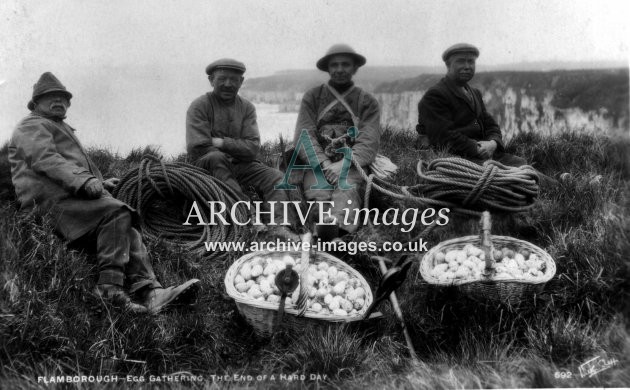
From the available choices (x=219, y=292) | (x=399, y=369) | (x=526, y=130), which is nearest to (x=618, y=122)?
(x=526, y=130)

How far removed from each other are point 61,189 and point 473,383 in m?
2.80

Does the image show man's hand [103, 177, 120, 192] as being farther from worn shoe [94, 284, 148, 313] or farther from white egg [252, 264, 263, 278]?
white egg [252, 264, 263, 278]

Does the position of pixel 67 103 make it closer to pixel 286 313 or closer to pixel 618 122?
pixel 286 313

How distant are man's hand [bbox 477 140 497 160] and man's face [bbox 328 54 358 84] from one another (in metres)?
1.30

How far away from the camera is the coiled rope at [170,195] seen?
14.9 ft

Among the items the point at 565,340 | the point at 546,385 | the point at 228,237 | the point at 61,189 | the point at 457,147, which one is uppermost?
the point at 457,147

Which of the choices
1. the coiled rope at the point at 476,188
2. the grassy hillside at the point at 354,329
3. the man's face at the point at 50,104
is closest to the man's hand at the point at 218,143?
the grassy hillside at the point at 354,329

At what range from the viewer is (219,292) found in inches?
150

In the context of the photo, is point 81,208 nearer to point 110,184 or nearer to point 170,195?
point 110,184

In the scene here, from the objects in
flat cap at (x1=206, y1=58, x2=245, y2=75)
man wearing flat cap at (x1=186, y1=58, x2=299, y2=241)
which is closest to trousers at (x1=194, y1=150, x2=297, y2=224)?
man wearing flat cap at (x1=186, y1=58, x2=299, y2=241)

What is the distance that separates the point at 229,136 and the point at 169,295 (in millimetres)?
1912

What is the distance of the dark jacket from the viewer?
16.8 ft

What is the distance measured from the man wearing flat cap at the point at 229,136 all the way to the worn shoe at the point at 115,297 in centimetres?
140

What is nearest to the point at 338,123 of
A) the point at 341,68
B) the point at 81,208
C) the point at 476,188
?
the point at 341,68
